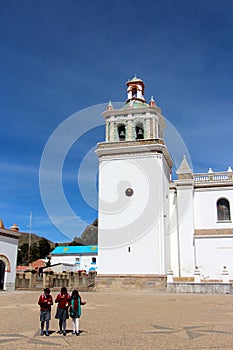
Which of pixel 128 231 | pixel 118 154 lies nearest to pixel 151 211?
pixel 128 231

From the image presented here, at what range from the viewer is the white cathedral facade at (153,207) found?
24062mm

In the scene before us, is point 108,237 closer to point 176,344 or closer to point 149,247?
point 149,247

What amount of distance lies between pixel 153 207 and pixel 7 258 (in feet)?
32.8

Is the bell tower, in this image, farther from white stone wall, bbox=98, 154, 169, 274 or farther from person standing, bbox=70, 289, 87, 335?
person standing, bbox=70, 289, 87, 335

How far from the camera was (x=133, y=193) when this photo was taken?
2509 cm

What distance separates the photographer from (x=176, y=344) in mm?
6648

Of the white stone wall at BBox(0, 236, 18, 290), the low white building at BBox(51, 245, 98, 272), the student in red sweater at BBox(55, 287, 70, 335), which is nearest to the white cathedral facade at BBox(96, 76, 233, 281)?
the white stone wall at BBox(0, 236, 18, 290)

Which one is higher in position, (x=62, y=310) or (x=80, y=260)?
(x=80, y=260)

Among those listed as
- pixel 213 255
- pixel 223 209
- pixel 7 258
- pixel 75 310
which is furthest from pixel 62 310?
pixel 223 209

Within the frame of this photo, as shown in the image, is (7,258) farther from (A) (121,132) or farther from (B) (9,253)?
(A) (121,132)


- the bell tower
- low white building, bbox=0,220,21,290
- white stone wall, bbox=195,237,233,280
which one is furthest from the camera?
white stone wall, bbox=195,237,233,280

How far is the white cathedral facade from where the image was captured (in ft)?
78.9

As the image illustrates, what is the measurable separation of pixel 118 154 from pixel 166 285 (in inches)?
377

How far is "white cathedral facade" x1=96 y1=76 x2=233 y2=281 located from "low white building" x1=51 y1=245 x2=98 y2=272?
3226cm
